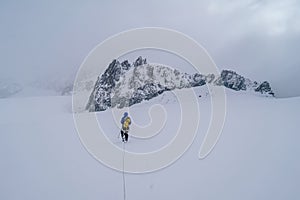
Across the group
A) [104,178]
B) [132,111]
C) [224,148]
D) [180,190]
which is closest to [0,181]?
[104,178]

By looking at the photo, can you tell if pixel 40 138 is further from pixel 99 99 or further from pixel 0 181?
pixel 99 99

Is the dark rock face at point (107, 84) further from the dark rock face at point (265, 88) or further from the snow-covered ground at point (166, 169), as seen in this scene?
the dark rock face at point (265, 88)

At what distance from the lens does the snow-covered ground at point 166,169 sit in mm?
3580

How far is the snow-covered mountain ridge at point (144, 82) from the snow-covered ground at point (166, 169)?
21.0 ft

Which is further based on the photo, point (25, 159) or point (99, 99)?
point (99, 99)

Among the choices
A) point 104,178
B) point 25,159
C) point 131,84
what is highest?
point 131,84

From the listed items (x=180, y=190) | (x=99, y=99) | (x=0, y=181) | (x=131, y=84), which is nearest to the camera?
(x=180, y=190)

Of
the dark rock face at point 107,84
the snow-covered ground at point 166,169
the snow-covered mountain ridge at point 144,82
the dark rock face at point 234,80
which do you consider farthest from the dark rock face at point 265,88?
the dark rock face at point 107,84

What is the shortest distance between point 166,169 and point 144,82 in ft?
38.8

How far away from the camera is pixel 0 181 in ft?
13.3

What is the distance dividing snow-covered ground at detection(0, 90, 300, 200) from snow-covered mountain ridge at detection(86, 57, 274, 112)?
6.39 meters

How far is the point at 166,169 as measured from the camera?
4453 millimetres

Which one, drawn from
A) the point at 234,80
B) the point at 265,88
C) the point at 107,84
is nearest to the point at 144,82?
the point at 107,84

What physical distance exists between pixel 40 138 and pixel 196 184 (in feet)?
17.2
